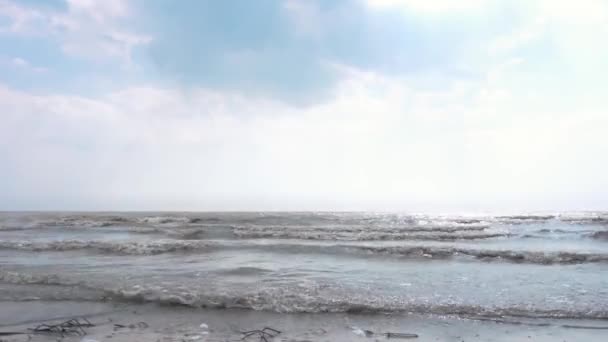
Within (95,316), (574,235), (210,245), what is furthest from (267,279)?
(574,235)

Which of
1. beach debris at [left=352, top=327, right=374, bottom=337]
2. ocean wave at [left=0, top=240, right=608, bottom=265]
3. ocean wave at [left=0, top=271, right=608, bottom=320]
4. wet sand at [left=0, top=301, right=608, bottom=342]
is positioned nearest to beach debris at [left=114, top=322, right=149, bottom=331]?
wet sand at [left=0, top=301, right=608, bottom=342]

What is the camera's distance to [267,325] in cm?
727

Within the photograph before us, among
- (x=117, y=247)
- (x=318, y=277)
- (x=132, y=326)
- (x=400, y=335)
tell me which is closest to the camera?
(x=400, y=335)

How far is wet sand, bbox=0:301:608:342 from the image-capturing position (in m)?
6.57

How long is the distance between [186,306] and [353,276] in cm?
546

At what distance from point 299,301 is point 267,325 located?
5.15 feet

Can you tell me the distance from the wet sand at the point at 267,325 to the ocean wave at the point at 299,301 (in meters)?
0.34

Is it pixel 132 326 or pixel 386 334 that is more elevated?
pixel 386 334

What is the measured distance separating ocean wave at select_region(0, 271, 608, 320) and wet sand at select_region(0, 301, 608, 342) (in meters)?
0.34

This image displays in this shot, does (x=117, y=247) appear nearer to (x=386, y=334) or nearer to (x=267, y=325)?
(x=267, y=325)

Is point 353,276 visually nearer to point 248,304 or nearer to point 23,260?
point 248,304

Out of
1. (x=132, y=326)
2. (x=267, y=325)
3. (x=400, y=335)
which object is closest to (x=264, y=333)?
(x=267, y=325)

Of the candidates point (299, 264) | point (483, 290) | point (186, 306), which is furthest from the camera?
point (299, 264)

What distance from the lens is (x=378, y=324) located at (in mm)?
7312
